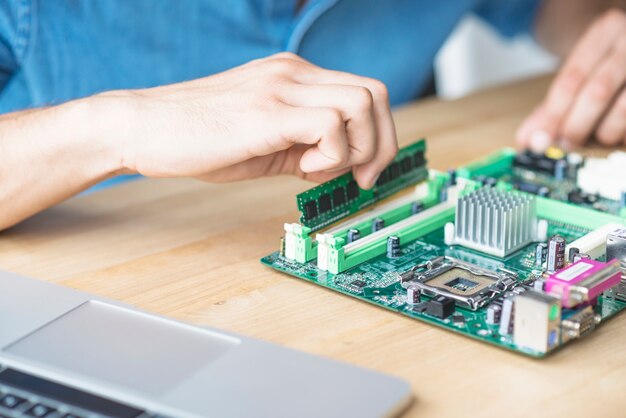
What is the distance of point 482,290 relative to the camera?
1015mm

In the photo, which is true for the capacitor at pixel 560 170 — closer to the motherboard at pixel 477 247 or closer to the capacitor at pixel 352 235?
the motherboard at pixel 477 247

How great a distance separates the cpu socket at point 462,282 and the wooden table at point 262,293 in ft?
0.16

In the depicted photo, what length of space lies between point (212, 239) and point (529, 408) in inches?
23.3

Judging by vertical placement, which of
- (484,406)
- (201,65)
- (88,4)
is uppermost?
(88,4)

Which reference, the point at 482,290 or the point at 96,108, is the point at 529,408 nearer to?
the point at 482,290

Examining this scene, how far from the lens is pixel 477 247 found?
1.16 metres

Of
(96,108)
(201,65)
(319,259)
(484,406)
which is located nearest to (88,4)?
(201,65)

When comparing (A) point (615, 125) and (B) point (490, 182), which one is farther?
(A) point (615, 125)

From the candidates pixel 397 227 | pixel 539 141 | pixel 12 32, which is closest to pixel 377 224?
pixel 397 227

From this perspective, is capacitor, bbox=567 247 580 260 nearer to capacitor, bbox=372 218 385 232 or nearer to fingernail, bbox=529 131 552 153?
capacitor, bbox=372 218 385 232

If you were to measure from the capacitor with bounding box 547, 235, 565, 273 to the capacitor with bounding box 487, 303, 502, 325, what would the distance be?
0.52ft

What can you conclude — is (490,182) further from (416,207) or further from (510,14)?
(510,14)

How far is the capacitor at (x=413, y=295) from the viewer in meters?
1.01

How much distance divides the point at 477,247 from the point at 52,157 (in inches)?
Result: 25.2
